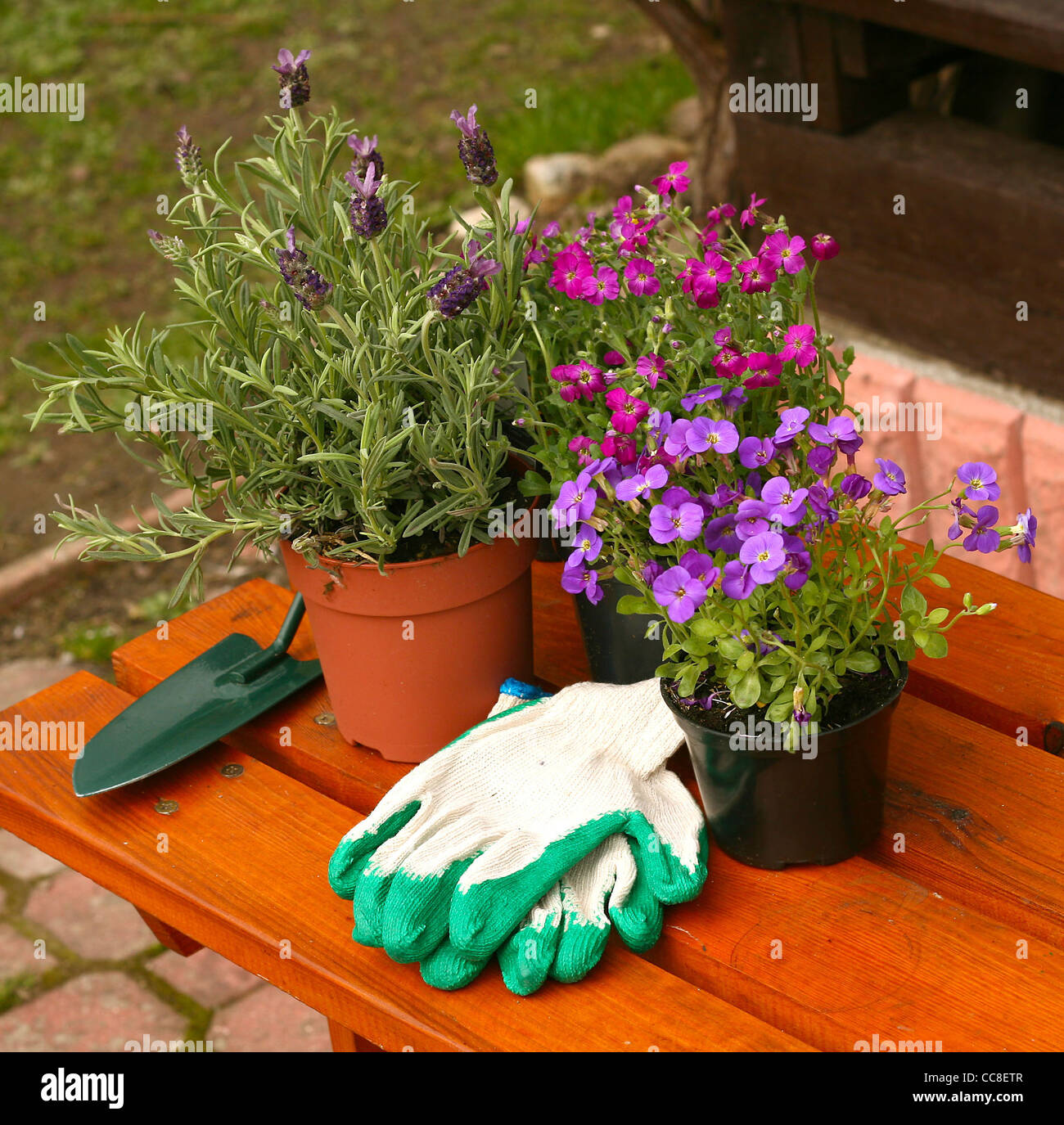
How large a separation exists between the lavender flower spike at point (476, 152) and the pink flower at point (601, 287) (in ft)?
0.46

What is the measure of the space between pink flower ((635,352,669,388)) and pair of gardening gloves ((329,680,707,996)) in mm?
386

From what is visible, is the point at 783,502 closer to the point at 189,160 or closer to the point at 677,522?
the point at 677,522

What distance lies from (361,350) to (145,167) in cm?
426

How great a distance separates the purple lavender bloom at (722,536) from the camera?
1.08 metres

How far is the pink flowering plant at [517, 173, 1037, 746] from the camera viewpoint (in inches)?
42.6

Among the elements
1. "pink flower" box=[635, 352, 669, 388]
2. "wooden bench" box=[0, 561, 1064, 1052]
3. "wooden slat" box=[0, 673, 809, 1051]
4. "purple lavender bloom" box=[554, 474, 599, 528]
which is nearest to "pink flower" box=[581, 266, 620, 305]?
"pink flower" box=[635, 352, 669, 388]

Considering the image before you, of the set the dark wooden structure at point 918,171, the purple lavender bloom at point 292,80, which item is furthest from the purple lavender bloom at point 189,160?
the dark wooden structure at point 918,171

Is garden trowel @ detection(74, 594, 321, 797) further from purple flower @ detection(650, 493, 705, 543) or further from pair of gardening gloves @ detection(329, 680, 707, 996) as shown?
purple flower @ detection(650, 493, 705, 543)

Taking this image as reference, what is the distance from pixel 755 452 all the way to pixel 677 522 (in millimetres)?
91

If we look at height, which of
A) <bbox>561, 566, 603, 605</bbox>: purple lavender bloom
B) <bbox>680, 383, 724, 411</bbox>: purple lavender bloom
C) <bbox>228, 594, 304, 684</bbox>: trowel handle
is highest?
<bbox>680, 383, 724, 411</bbox>: purple lavender bloom

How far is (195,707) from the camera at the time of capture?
151 cm

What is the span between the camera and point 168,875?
4.31 feet
